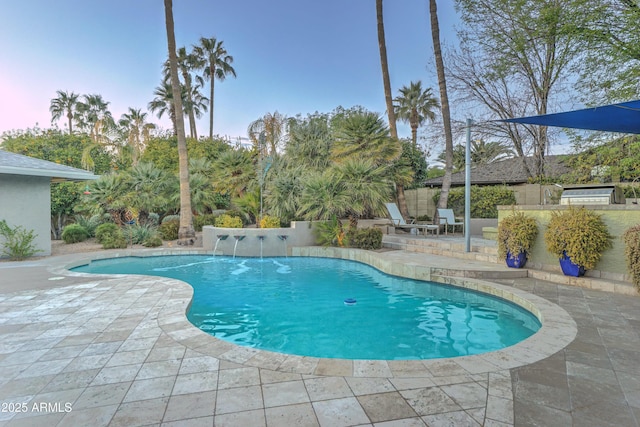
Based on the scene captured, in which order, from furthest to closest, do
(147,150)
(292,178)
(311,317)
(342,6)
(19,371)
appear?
1. (147,150)
2. (342,6)
3. (292,178)
4. (311,317)
5. (19,371)

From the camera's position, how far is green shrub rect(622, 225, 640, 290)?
4762 mm

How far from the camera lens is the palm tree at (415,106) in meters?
26.8

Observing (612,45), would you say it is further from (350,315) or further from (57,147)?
(57,147)

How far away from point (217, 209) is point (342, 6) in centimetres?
1169

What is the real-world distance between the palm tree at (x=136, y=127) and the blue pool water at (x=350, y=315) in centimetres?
2019

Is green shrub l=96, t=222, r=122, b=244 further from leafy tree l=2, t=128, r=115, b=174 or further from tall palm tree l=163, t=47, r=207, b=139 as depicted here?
tall palm tree l=163, t=47, r=207, b=139

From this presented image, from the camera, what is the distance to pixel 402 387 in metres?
2.48

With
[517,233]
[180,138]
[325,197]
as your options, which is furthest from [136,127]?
[517,233]

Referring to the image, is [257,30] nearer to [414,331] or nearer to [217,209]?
[217,209]

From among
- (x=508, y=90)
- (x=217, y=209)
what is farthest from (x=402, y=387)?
(x=217, y=209)

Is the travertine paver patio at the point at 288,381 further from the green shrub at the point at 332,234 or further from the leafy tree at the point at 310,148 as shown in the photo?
the leafy tree at the point at 310,148

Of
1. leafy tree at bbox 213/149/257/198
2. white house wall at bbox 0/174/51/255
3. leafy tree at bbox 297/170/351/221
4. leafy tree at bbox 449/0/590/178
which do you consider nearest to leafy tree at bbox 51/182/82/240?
white house wall at bbox 0/174/51/255

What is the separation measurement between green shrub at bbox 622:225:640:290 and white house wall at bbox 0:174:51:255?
14.0 metres

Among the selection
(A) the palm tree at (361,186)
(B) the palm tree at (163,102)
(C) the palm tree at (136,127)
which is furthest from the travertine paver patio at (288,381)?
(B) the palm tree at (163,102)
